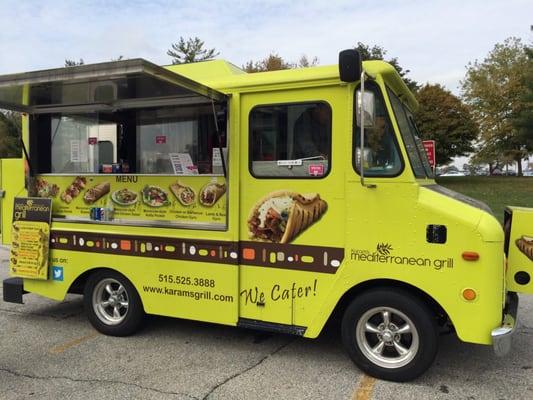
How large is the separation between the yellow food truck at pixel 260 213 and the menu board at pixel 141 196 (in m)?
0.02

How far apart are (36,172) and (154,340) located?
2.26 meters

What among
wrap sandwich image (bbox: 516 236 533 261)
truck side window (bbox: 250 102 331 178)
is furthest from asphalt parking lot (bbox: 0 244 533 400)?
truck side window (bbox: 250 102 331 178)

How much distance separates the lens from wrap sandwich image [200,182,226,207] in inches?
173

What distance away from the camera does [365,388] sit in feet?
12.3

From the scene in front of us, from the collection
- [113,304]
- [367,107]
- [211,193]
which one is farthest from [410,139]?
[113,304]

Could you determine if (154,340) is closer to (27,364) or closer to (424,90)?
(27,364)

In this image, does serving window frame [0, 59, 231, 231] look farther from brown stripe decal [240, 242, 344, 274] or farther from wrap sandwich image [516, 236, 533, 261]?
wrap sandwich image [516, 236, 533, 261]

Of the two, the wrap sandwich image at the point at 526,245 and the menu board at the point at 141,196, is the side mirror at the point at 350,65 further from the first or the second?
the wrap sandwich image at the point at 526,245

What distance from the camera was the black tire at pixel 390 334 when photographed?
3.73 m

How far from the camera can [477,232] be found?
3.48 m

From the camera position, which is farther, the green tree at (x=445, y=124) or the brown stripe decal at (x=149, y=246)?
the green tree at (x=445, y=124)

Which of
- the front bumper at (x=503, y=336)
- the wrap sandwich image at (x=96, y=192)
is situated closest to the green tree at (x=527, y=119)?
the front bumper at (x=503, y=336)

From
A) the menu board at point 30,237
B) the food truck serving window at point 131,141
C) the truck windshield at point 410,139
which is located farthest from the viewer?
the menu board at point 30,237

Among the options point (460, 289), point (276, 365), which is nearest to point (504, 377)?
point (460, 289)
